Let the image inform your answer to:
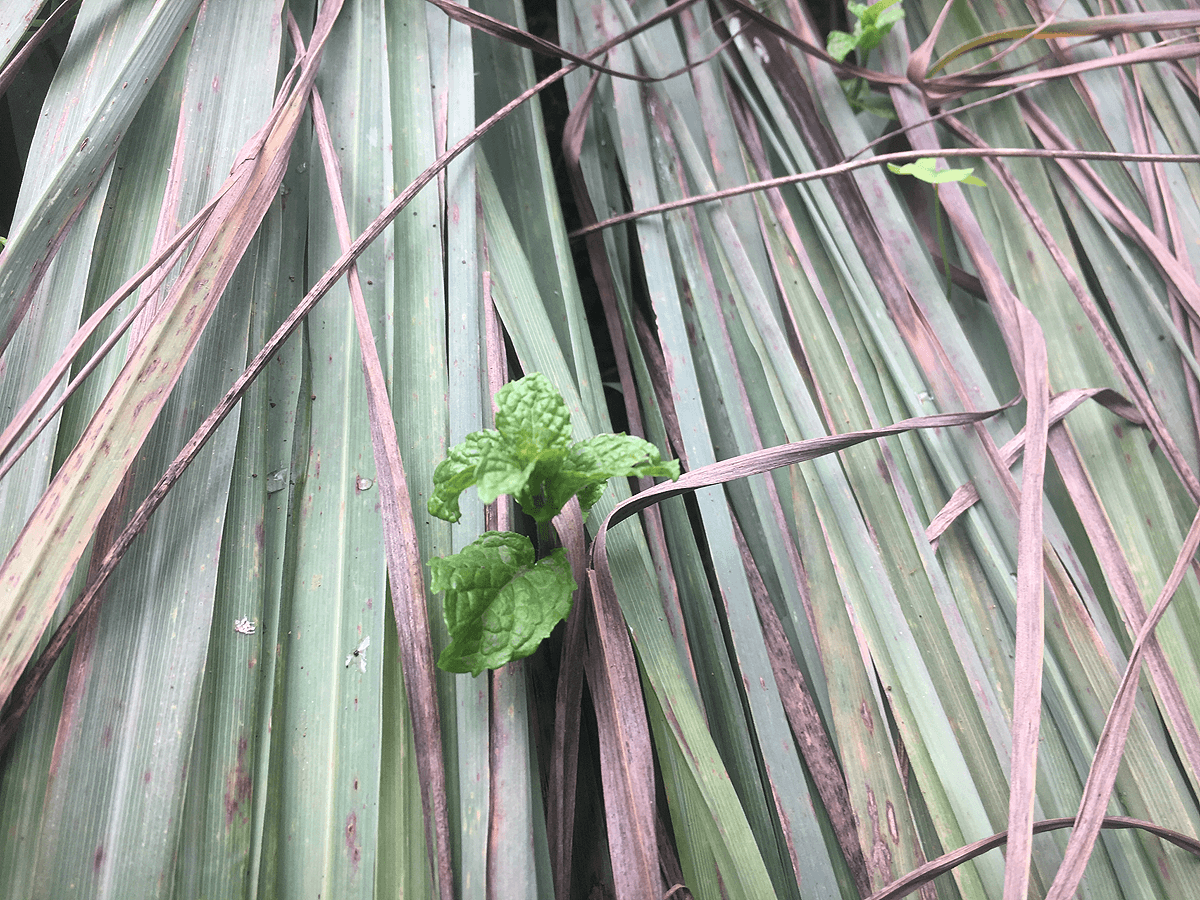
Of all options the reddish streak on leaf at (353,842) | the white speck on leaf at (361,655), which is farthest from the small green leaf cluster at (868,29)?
the reddish streak on leaf at (353,842)

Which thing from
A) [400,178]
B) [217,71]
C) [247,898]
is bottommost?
[247,898]

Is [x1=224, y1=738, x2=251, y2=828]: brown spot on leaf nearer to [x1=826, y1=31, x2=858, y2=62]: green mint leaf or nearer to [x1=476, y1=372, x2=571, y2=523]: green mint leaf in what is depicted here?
[x1=476, y1=372, x2=571, y2=523]: green mint leaf

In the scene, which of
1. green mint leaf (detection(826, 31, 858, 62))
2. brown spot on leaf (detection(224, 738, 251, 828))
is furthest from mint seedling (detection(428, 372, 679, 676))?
green mint leaf (detection(826, 31, 858, 62))

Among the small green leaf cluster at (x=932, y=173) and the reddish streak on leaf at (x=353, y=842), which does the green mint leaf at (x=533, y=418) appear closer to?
the reddish streak on leaf at (x=353, y=842)

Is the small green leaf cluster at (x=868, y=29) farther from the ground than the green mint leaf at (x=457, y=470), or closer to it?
farther from the ground

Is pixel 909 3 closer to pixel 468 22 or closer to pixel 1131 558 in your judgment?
pixel 468 22

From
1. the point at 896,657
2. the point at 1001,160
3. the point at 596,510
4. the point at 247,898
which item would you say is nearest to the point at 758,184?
the point at 1001,160
